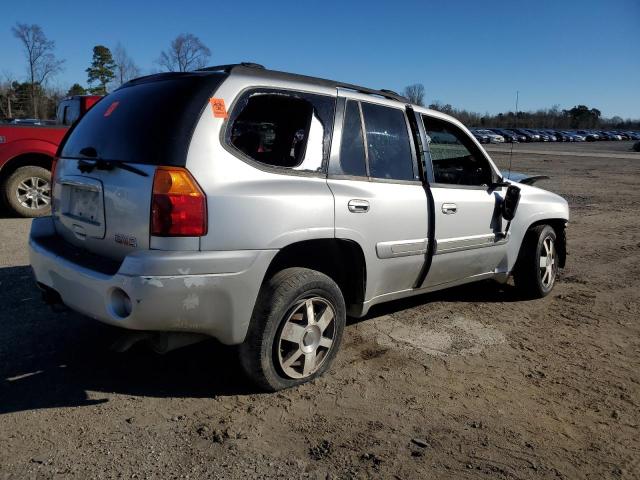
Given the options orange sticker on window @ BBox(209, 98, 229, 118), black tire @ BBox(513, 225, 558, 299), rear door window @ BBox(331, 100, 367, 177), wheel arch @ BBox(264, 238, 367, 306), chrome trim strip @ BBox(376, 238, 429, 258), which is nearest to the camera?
orange sticker on window @ BBox(209, 98, 229, 118)

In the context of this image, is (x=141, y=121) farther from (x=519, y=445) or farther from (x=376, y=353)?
(x=519, y=445)

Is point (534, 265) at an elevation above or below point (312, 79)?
below

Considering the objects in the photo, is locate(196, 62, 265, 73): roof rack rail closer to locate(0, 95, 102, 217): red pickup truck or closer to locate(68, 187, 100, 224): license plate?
locate(68, 187, 100, 224): license plate

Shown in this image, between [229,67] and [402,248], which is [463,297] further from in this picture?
[229,67]

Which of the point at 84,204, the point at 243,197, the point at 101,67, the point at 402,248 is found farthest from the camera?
the point at 101,67

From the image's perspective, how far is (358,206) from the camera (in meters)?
3.52

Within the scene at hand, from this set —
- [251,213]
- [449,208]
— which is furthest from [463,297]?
[251,213]

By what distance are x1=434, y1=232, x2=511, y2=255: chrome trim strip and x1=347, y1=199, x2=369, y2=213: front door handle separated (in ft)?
2.89

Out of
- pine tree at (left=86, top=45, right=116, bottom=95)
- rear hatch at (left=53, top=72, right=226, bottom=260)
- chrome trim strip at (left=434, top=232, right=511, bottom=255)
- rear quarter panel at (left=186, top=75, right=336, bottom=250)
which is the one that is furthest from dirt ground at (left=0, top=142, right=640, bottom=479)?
pine tree at (left=86, top=45, right=116, bottom=95)

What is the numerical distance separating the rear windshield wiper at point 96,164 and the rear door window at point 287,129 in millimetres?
632

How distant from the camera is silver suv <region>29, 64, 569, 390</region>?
9.20 ft

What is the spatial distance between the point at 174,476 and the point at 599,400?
8.45 feet

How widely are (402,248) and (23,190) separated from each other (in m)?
6.91

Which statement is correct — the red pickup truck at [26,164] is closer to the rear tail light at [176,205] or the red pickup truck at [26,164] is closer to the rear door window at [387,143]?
the rear door window at [387,143]
